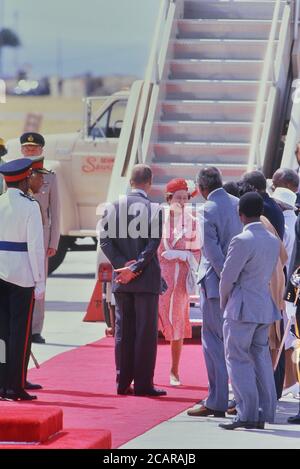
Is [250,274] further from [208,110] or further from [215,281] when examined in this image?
[208,110]

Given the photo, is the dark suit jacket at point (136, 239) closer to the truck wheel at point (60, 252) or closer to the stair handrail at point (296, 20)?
the stair handrail at point (296, 20)

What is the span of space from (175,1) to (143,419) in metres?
8.00

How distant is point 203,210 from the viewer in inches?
432

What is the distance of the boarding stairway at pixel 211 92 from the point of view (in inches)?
642

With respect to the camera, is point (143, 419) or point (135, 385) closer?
point (143, 419)

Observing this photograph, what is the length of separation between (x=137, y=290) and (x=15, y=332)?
1.05 metres

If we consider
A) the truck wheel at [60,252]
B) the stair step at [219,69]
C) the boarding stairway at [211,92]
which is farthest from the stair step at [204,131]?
the truck wheel at [60,252]

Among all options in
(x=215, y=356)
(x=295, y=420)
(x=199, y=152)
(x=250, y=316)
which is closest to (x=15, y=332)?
(x=215, y=356)

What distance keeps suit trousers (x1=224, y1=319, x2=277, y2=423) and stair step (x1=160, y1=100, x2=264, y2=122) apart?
6764 mm

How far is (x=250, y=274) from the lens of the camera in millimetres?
10102

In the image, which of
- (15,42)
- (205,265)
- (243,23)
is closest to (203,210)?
(205,265)

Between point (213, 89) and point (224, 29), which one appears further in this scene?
point (224, 29)
